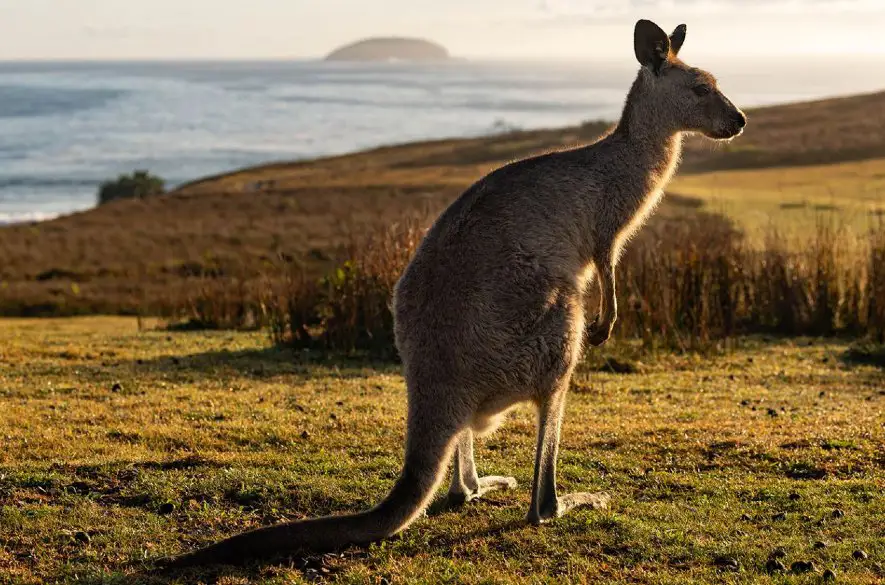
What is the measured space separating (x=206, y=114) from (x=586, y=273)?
140 m

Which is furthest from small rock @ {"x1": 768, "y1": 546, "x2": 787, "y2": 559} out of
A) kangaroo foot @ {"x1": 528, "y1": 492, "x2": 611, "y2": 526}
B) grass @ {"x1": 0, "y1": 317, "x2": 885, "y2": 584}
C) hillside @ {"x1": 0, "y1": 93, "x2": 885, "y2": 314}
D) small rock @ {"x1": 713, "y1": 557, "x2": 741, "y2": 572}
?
hillside @ {"x1": 0, "y1": 93, "x2": 885, "y2": 314}

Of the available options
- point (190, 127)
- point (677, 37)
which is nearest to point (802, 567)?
point (677, 37)

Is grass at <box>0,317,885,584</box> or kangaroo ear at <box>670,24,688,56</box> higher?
kangaroo ear at <box>670,24,688,56</box>

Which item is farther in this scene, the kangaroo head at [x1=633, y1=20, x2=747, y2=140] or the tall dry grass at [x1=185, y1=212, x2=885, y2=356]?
the tall dry grass at [x1=185, y1=212, x2=885, y2=356]

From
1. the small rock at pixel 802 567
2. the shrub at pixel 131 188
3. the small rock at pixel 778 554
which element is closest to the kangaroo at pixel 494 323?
the small rock at pixel 778 554

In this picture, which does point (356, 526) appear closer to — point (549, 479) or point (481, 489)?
point (549, 479)

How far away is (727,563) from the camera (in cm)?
461

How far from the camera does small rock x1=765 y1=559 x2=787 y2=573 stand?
4504 millimetres

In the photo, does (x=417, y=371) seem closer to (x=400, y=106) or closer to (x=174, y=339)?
(x=174, y=339)

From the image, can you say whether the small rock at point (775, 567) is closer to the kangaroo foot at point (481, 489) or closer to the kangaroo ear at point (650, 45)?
the kangaroo foot at point (481, 489)

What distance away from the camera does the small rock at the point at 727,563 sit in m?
4.55

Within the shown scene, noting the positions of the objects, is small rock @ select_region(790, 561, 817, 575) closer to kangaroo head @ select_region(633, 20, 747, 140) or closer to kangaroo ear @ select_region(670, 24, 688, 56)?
kangaroo head @ select_region(633, 20, 747, 140)

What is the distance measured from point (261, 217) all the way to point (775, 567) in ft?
93.0

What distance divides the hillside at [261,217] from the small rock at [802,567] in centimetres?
907
